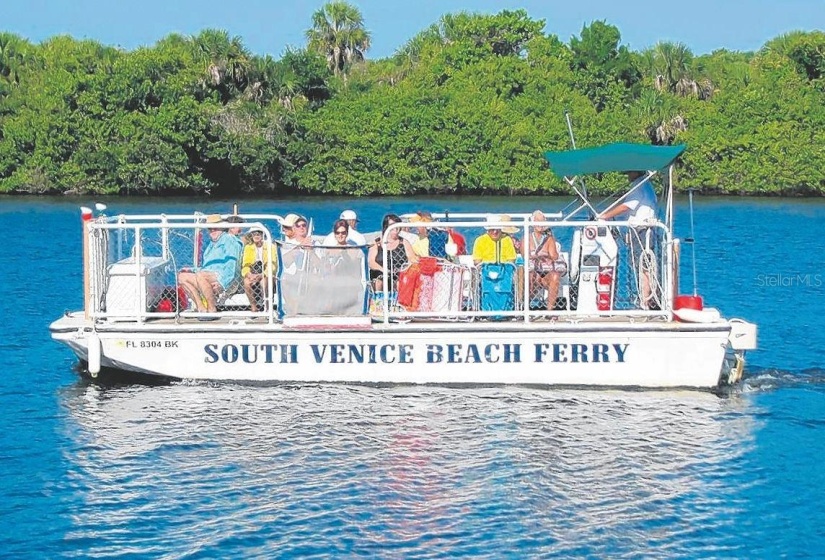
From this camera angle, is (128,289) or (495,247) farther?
(128,289)

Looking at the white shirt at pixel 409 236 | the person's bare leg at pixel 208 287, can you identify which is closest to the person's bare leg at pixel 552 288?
the white shirt at pixel 409 236

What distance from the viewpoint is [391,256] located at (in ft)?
59.3

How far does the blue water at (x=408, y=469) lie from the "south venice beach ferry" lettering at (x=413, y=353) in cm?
41

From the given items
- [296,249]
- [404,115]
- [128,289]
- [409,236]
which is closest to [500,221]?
[409,236]

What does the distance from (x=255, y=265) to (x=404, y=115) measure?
206 feet

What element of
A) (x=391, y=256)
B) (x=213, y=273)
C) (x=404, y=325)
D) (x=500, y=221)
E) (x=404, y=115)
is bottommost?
(x=404, y=325)

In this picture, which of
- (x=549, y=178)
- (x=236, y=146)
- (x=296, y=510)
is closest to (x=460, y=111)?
(x=549, y=178)

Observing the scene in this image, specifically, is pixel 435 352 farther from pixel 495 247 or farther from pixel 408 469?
pixel 408 469

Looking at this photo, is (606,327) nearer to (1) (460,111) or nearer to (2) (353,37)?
(1) (460,111)

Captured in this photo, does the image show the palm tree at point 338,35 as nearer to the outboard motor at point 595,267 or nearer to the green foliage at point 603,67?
the green foliage at point 603,67

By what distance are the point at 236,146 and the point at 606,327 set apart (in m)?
58.0

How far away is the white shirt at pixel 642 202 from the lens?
59.7ft

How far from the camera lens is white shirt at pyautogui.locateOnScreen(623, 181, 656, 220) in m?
18.2

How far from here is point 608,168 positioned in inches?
732
